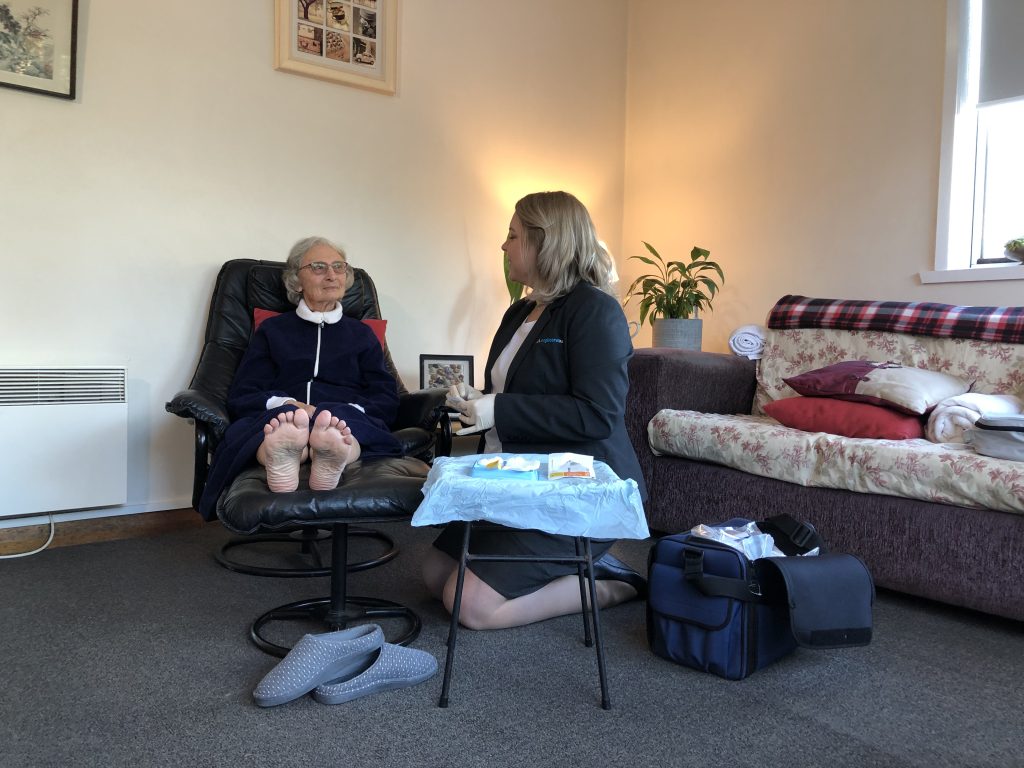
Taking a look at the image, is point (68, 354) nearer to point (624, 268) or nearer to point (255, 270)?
point (255, 270)

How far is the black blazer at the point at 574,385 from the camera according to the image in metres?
1.90

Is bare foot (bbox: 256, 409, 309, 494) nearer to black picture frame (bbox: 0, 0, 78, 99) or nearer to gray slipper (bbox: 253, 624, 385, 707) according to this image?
gray slipper (bbox: 253, 624, 385, 707)

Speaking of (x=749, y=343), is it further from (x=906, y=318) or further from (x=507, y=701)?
(x=507, y=701)

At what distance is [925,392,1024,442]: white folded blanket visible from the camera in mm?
2348

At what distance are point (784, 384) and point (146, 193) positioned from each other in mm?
2399

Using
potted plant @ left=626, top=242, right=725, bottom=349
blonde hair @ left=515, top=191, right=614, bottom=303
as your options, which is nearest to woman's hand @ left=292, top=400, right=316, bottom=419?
blonde hair @ left=515, top=191, right=614, bottom=303

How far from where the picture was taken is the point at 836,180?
11.1 ft

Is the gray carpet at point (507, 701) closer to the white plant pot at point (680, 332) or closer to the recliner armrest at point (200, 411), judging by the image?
the recliner armrest at point (200, 411)

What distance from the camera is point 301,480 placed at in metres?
1.86

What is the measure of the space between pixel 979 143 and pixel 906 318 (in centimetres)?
81

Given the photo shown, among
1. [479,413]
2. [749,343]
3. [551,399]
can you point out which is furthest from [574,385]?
[749,343]

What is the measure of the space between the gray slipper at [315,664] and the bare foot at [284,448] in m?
0.33

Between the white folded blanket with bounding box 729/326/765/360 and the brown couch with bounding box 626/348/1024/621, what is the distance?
5 centimetres

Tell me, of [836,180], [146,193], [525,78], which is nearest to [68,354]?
[146,193]
